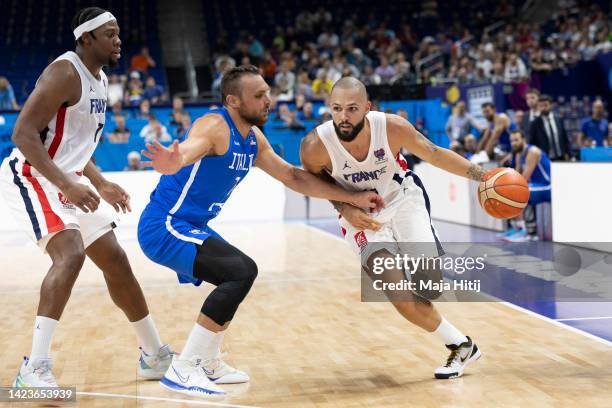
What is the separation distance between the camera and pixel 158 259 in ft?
15.6

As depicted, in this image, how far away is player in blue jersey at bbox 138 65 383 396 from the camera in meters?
4.54

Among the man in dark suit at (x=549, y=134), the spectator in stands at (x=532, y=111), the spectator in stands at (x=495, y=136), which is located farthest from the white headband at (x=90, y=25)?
the spectator in stands at (x=495, y=136)

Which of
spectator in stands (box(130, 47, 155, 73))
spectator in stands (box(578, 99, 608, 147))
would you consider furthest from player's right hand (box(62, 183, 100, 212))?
spectator in stands (box(130, 47, 155, 73))

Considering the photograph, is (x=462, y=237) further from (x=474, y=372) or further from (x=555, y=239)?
(x=474, y=372)

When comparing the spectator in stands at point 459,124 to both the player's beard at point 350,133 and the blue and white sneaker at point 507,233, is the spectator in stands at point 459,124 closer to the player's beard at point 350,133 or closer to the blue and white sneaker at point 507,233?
the blue and white sneaker at point 507,233

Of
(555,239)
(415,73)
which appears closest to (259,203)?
(555,239)

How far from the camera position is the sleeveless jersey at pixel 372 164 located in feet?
16.3

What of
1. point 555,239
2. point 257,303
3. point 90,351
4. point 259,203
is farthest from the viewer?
point 259,203

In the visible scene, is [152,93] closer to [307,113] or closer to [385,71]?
[307,113]

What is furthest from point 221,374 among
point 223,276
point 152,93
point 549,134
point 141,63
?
point 141,63

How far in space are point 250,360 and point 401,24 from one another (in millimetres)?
21120

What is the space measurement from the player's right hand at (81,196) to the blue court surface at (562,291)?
3.42 m

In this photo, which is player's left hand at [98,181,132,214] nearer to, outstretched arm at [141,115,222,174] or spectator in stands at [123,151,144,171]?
outstretched arm at [141,115,222,174]

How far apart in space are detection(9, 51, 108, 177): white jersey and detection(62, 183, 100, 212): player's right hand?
0.33 metres
